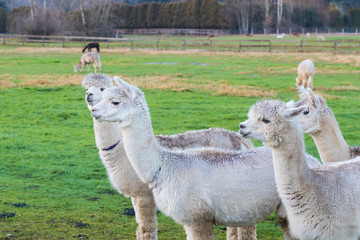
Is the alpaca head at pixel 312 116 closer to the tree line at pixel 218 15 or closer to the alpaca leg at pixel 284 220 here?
the alpaca leg at pixel 284 220

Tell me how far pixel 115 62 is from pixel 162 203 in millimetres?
25345

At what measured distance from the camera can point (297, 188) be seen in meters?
4.18

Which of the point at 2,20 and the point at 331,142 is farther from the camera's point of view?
the point at 2,20

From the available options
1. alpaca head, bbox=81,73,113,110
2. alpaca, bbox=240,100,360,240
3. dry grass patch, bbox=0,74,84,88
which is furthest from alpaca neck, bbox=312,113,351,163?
dry grass patch, bbox=0,74,84,88

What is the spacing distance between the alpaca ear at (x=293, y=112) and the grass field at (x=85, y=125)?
2.70 m

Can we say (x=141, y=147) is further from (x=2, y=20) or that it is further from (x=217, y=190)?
(x=2, y=20)

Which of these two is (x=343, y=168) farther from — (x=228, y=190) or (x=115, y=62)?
(x=115, y=62)

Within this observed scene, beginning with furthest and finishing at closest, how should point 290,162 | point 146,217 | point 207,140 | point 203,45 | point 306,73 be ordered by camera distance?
1. point 203,45
2. point 306,73
3. point 207,140
4. point 146,217
5. point 290,162

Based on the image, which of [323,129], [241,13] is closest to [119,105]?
[323,129]

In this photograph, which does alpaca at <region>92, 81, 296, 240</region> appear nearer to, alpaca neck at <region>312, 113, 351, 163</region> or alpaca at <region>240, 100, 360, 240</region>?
alpaca at <region>240, 100, 360, 240</region>

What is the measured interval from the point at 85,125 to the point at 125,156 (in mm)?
6866

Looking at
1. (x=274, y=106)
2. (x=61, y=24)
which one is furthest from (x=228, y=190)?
(x=61, y=24)

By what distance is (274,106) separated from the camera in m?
4.20

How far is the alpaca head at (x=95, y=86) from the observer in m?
5.86
